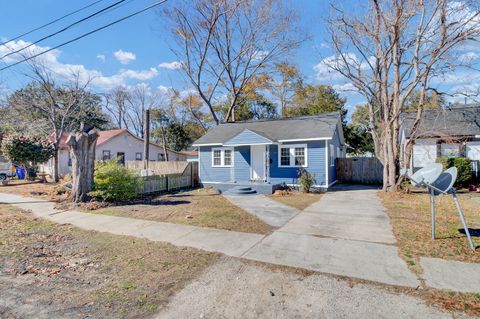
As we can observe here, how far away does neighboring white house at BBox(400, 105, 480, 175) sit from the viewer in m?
15.6

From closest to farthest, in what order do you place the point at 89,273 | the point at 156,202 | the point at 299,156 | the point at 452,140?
the point at 89,273, the point at 156,202, the point at 299,156, the point at 452,140

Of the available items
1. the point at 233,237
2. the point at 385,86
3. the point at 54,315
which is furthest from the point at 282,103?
the point at 54,315

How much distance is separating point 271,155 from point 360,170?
22.1 ft

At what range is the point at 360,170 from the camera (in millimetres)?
Result: 17578

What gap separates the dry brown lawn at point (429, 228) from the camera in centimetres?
482

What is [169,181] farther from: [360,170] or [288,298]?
[360,170]

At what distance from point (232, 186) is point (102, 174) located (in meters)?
6.84

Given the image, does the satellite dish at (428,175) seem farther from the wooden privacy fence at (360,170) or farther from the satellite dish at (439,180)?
the wooden privacy fence at (360,170)

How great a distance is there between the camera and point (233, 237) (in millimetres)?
5965

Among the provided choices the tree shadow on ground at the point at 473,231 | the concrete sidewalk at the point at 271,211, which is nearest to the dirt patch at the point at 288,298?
the concrete sidewalk at the point at 271,211

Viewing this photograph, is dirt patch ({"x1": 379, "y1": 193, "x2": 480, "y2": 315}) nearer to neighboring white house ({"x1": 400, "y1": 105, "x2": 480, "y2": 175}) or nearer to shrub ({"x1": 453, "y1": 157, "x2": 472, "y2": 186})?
shrub ({"x1": 453, "y1": 157, "x2": 472, "y2": 186})

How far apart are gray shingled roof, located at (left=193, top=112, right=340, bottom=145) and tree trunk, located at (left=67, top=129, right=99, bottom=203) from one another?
291 inches

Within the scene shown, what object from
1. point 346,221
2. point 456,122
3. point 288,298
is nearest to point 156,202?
point 346,221

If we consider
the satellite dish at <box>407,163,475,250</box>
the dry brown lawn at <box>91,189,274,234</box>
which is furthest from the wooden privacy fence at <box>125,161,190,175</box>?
the satellite dish at <box>407,163,475,250</box>
